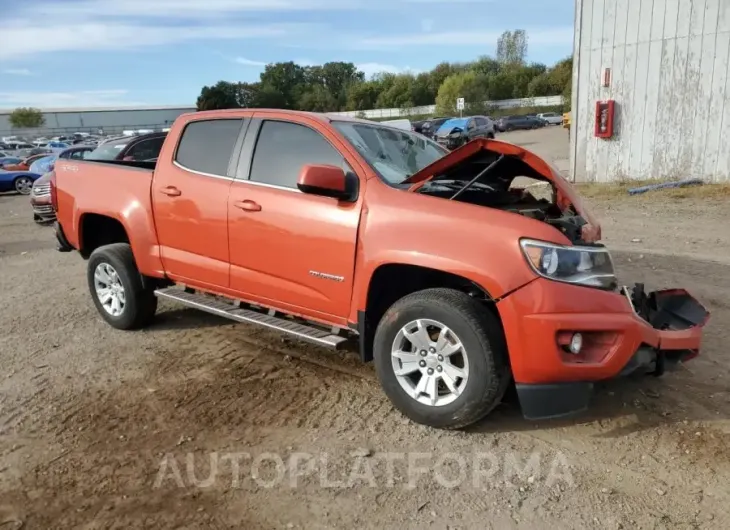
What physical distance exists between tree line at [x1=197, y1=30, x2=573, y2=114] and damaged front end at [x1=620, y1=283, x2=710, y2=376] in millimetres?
66116

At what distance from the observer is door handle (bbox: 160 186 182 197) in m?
4.74

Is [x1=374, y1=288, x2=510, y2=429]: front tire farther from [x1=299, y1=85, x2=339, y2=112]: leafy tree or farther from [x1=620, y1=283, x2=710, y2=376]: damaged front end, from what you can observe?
[x1=299, y1=85, x2=339, y2=112]: leafy tree

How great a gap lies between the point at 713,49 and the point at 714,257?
274 inches

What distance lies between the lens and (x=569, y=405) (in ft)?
10.7

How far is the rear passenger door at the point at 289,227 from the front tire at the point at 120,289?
131cm

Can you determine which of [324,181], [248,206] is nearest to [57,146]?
[248,206]

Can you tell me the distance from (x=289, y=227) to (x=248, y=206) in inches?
17.0

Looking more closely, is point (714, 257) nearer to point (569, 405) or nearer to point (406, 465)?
point (569, 405)

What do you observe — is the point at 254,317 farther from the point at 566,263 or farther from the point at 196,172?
the point at 566,263

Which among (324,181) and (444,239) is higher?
(324,181)

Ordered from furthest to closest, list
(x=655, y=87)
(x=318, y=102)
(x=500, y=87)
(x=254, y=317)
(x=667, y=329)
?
1. (x=318, y=102)
2. (x=500, y=87)
3. (x=655, y=87)
4. (x=254, y=317)
5. (x=667, y=329)

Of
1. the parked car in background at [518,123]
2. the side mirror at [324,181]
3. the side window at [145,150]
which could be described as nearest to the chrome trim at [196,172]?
the side mirror at [324,181]

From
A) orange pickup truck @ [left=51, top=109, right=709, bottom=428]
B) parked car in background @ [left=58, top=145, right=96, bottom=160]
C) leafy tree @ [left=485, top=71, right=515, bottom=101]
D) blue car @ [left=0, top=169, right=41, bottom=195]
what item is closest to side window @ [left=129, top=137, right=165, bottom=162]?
orange pickup truck @ [left=51, top=109, right=709, bottom=428]

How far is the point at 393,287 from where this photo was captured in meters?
3.96
